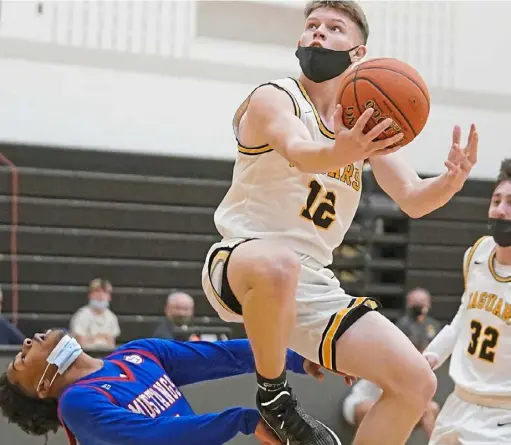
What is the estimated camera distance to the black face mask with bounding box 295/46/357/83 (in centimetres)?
296

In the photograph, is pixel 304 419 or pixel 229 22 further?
pixel 229 22

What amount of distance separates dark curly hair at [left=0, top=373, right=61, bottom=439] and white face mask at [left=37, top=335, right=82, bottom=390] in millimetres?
166

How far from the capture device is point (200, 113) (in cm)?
1023

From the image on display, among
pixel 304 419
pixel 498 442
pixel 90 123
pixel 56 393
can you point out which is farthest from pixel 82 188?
pixel 304 419

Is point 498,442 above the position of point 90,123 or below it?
below

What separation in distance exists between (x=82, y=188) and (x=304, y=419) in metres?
7.10

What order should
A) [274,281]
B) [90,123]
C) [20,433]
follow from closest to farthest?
[274,281] < [20,433] < [90,123]

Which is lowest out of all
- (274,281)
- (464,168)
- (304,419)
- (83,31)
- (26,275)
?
(26,275)

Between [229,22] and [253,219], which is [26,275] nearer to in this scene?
[229,22]

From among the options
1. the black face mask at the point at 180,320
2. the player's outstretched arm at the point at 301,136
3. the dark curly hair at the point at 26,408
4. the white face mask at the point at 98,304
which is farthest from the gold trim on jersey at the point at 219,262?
the white face mask at the point at 98,304

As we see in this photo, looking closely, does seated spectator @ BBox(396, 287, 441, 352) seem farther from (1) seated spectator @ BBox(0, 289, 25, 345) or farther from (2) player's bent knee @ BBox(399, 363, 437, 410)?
(2) player's bent knee @ BBox(399, 363, 437, 410)

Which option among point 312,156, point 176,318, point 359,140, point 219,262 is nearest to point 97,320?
point 176,318

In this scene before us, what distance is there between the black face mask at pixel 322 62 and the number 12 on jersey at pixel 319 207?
15.5 inches

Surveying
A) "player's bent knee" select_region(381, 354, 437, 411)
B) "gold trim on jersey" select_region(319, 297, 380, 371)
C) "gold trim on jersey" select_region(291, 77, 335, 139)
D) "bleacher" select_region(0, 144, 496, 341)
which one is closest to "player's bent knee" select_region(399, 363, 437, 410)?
"player's bent knee" select_region(381, 354, 437, 411)
